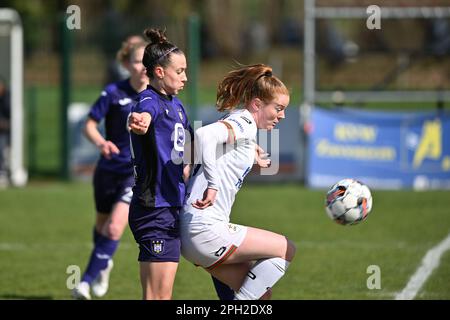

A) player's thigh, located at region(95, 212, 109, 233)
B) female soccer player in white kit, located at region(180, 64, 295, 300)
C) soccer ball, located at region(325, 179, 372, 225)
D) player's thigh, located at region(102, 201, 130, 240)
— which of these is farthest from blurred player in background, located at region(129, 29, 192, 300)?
player's thigh, located at region(95, 212, 109, 233)

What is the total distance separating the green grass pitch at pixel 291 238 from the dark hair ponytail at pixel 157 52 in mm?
2679

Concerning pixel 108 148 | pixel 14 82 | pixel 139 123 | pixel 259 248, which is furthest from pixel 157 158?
pixel 14 82

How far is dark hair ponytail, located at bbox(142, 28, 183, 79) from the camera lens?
5688 mm

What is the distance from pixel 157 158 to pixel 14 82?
11367 mm

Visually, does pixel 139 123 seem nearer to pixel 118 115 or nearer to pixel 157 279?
pixel 157 279

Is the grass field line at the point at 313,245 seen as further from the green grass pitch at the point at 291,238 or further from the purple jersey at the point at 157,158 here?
the purple jersey at the point at 157,158

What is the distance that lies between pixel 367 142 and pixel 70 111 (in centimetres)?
563

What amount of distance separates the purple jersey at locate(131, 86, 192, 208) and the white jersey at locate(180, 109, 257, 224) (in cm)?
12

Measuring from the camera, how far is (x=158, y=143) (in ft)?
18.4

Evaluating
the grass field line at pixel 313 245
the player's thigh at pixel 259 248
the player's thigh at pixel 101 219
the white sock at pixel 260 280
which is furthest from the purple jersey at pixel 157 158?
the grass field line at pixel 313 245

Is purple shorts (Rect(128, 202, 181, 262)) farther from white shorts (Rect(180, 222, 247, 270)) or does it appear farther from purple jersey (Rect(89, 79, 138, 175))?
purple jersey (Rect(89, 79, 138, 175))

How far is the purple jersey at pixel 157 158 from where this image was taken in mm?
5605

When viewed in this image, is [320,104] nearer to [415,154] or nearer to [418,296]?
[415,154]

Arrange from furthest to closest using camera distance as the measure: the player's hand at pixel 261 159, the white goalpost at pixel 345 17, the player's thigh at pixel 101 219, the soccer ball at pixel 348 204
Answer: the white goalpost at pixel 345 17
the player's thigh at pixel 101 219
the soccer ball at pixel 348 204
the player's hand at pixel 261 159
